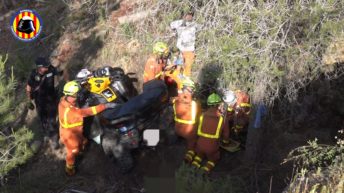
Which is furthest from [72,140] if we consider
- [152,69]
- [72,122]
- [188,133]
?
[188,133]

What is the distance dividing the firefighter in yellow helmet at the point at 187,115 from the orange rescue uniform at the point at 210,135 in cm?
21

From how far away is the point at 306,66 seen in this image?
23.1 feet

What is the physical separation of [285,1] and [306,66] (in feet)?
3.62

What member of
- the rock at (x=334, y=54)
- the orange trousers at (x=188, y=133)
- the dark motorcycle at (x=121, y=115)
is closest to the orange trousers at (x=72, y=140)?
the dark motorcycle at (x=121, y=115)

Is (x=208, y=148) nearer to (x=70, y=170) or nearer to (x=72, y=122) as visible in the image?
(x=72, y=122)

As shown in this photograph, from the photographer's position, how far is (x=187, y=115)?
7.30m

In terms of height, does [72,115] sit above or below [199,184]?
above

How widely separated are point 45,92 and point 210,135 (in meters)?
3.81

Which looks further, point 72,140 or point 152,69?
point 152,69

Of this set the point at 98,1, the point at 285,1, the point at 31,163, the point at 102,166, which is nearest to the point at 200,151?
the point at 102,166

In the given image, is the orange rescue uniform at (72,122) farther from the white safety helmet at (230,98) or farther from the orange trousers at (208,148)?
the white safety helmet at (230,98)

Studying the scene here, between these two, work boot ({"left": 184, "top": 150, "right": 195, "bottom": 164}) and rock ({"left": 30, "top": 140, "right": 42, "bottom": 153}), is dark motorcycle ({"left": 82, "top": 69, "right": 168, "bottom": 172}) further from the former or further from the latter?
rock ({"left": 30, "top": 140, "right": 42, "bottom": 153})

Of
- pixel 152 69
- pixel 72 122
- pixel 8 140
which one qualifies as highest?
pixel 152 69

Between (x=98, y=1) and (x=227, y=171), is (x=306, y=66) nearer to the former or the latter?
(x=227, y=171)
